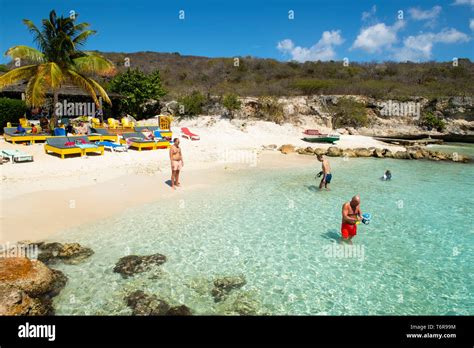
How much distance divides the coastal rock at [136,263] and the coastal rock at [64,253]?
0.87 meters

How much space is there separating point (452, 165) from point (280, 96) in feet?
66.8

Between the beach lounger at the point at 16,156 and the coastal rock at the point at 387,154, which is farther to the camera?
the coastal rock at the point at 387,154

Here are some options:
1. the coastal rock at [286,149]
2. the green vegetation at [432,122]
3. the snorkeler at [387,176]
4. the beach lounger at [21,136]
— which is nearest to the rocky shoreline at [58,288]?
the snorkeler at [387,176]

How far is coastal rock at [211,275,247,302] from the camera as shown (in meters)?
5.98

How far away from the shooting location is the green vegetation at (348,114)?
33.6 m

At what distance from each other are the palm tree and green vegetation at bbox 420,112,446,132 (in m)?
33.0

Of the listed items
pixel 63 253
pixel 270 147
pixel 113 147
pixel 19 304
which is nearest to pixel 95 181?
pixel 113 147

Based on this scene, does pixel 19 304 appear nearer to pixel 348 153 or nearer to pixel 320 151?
pixel 320 151

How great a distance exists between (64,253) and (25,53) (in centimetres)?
1467

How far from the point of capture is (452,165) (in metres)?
19.6

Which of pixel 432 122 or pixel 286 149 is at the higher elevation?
pixel 432 122

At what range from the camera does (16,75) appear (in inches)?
661

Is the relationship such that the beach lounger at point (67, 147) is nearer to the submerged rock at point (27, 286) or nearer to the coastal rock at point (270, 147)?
the submerged rock at point (27, 286)

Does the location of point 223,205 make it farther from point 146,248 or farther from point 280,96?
point 280,96
